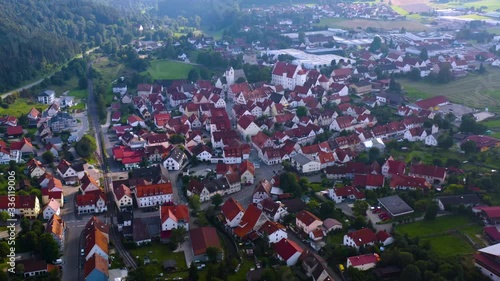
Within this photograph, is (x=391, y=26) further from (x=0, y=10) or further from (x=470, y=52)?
(x=0, y=10)

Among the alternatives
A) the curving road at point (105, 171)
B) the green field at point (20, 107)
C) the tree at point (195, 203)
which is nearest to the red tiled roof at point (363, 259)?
the tree at point (195, 203)

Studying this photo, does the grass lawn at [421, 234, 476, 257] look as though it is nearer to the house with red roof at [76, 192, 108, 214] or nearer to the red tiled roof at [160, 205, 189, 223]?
the red tiled roof at [160, 205, 189, 223]

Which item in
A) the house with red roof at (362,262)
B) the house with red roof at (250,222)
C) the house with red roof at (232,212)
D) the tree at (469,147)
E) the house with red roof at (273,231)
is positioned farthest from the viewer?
the tree at (469,147)

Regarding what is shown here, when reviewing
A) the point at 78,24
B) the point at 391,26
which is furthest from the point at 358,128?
the point at 78,24

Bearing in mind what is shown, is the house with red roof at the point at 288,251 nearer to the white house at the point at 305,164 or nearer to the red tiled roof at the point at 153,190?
the red tiled roof at the point at 153,190

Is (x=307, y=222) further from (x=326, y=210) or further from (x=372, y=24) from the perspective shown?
(x=372, y=24)

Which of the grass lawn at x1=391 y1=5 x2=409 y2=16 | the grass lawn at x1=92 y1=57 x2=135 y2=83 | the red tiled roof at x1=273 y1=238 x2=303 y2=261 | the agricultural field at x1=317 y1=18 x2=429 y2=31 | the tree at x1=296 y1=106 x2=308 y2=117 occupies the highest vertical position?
the red tiled roof at x1=273 y1=238 x2=303 y2=261

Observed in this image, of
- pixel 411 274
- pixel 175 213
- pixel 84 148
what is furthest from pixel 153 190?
pixel 411 274

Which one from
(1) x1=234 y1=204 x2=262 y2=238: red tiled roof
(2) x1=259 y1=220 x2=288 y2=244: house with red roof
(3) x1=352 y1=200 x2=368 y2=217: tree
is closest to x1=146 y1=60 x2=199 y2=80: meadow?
(1) x1=234 y1=204 x2=262 y2=238: red tiled roof
